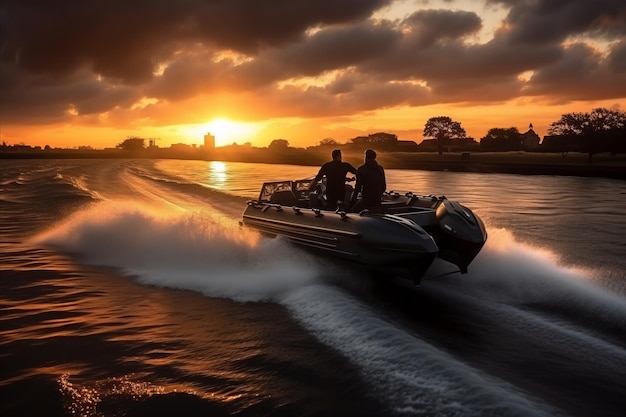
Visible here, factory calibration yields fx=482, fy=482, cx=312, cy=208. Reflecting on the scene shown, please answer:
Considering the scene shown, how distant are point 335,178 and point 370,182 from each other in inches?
50.1

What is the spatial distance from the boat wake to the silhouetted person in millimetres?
1515

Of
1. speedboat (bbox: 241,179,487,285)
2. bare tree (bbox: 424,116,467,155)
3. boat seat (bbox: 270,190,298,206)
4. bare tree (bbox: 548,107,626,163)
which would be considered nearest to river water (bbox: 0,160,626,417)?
speedboat (bbox: 241,179,487,285)

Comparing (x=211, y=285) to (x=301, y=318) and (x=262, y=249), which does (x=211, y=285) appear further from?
(x=301, y=318)

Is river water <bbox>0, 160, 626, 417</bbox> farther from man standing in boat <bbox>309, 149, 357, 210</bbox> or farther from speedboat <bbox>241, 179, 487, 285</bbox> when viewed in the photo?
man standing in boat <bbox>309, 149, 357, 210</bbox>

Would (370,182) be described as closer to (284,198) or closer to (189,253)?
(284,198)

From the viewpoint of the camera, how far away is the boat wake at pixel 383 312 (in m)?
5.08

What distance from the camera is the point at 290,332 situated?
691 centimetres

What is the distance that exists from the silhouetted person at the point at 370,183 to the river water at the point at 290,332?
4.76 feet

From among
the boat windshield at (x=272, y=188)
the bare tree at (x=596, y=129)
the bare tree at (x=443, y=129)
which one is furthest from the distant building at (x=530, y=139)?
the boat windshield at (x=272, y=188)

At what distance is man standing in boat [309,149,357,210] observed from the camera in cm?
1006

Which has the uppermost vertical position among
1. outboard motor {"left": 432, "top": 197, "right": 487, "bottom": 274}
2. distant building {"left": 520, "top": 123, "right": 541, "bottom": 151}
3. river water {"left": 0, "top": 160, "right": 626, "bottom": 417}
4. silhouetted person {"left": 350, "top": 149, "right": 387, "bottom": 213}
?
distant building {"left": 520, "top": 123, "right": 541, "bottom": 151}

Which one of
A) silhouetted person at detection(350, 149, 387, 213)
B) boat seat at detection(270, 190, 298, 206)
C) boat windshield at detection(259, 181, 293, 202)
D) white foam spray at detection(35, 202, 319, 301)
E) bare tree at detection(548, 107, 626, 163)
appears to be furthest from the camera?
bare tree at detection(548, 107, 626, 163)

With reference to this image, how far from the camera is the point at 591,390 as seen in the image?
5160 millimetres

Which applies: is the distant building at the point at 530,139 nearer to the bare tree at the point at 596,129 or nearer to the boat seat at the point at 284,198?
the bare tree at the point at 596,129
